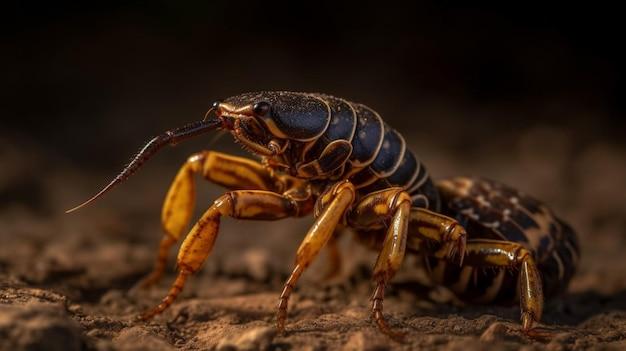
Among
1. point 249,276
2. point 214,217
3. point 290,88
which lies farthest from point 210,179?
point 290,88

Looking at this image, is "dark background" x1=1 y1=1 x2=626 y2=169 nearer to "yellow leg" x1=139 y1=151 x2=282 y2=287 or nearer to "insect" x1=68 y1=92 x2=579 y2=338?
"yellow leg" x1=139 y1=151 x2=282 y2=287

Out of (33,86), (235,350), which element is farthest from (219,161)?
(33,86)

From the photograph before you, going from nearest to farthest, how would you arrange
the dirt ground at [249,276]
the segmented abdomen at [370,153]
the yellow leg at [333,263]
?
the dirt ground at [249,276], the segmented abdomen at [370,153], the yellow leg at [333,263]

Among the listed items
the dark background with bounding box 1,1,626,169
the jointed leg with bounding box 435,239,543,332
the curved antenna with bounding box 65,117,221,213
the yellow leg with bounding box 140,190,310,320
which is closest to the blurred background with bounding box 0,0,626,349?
the dark background with bounding box 1,1,626,169

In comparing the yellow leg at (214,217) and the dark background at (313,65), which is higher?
the dark background at (313,65)

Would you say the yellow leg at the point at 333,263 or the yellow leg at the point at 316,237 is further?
the yellow leg at the point at 333,263

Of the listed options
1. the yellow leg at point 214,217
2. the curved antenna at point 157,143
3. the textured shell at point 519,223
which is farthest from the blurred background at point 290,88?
the curved antenna at point 157,143

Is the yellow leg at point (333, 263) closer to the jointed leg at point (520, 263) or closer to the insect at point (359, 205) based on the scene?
the insect at point (359, 205)
